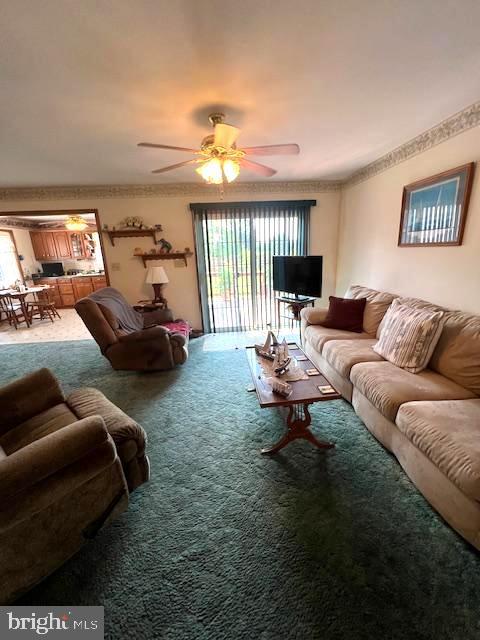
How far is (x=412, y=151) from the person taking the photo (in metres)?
2.69

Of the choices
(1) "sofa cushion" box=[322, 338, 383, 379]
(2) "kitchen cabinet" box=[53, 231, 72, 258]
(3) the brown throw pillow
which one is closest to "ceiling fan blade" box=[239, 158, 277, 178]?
(3) the brown throw pillow

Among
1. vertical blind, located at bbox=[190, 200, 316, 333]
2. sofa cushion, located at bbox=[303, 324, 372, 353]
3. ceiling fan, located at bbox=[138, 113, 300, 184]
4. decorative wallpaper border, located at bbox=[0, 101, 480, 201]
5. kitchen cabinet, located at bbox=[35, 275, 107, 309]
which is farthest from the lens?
kitchen cabinet, located at bbox=[35, 275, 107, 309]

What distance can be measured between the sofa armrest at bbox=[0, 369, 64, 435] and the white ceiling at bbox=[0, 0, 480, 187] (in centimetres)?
182

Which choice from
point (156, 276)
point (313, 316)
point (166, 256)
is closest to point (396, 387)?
point (313, 316)

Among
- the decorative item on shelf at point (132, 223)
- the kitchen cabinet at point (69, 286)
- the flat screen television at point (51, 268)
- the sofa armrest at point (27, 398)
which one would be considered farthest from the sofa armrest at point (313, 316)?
the flat screen television at point (51, 268)

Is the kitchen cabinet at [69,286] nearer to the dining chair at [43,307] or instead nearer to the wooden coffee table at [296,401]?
the dining chair at [43,307]

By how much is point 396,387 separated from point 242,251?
3105 millimetres

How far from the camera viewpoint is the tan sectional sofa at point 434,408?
127cm

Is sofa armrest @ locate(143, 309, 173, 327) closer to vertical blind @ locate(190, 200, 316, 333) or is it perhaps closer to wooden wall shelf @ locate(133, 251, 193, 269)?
vertical blind @ locate(190, 200, 316, 333)

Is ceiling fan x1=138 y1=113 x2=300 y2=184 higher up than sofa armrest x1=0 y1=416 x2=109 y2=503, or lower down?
higher up

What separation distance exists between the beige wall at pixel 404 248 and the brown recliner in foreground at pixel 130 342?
264 centimetres

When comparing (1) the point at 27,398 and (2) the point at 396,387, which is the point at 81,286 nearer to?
(1) the point at 27,398

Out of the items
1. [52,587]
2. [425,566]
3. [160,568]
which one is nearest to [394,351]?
[425,566]

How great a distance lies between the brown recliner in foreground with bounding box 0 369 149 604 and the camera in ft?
3.42
